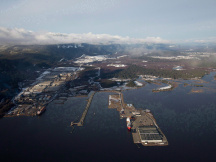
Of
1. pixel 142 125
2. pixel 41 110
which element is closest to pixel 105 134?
pixel 142 125

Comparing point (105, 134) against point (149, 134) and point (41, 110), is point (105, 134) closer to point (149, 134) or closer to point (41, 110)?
point (149, 134)

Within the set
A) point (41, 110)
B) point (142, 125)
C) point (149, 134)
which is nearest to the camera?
point (149, 134)

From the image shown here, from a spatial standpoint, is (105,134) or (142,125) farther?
(142,125)

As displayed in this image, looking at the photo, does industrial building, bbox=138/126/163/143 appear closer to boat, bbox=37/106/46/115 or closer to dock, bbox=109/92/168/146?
dock, bbox=109/92/168/146

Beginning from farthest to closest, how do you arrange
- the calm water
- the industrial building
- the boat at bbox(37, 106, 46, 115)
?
1. the boat at bbox(37, 106, 46, 115)
2. the industrial building
3. the calm water

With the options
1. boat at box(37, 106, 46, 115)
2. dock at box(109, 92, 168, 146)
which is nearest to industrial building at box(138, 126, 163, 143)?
dock at box(109, 92, 168, 146)

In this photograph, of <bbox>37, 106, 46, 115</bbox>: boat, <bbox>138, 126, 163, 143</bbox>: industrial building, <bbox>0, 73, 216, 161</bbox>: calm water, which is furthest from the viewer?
<bbox>37, 106, 46, 115</bbox>: boat

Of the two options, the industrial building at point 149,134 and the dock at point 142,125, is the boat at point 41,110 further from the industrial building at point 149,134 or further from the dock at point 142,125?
the industrial building at point 149,134

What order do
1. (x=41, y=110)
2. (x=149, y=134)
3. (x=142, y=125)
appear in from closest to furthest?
1. (x=149, y=134)
2. (x=142, y=125)
3. (x=41, y=110)
